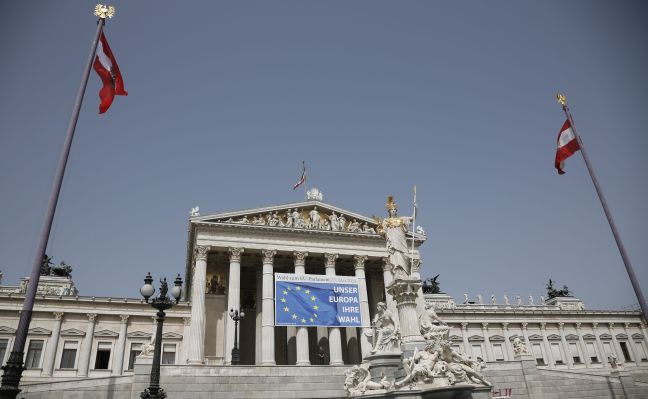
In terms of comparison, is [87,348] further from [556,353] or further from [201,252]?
[556,353]

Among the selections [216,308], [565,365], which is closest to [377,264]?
[216,308]

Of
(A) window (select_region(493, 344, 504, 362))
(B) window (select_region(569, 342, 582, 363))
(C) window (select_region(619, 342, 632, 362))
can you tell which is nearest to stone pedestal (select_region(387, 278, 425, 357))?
(A) window (select_region(493, 344, 504, 362))

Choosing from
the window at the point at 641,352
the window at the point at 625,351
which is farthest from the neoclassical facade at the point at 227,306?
the window at the point at 641,352

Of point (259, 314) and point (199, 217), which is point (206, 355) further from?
point (199, 217)

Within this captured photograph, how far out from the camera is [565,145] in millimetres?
24266

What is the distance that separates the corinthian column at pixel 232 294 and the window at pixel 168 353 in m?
6.33

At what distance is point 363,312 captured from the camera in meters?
36.1

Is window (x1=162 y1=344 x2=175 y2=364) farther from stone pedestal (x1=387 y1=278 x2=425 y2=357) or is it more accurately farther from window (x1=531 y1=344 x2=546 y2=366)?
window (x1=531 y1=344 x2=546 y2=366)

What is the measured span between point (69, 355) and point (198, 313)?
45.6ft

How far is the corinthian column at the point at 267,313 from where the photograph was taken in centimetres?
3278

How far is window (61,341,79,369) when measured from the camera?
37188mm

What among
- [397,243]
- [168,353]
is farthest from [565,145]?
[168,353]

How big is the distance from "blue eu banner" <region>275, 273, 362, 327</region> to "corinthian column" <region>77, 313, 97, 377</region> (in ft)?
61.7

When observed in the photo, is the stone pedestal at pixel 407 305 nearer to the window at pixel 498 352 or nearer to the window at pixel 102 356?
the window at pixel 102 356
